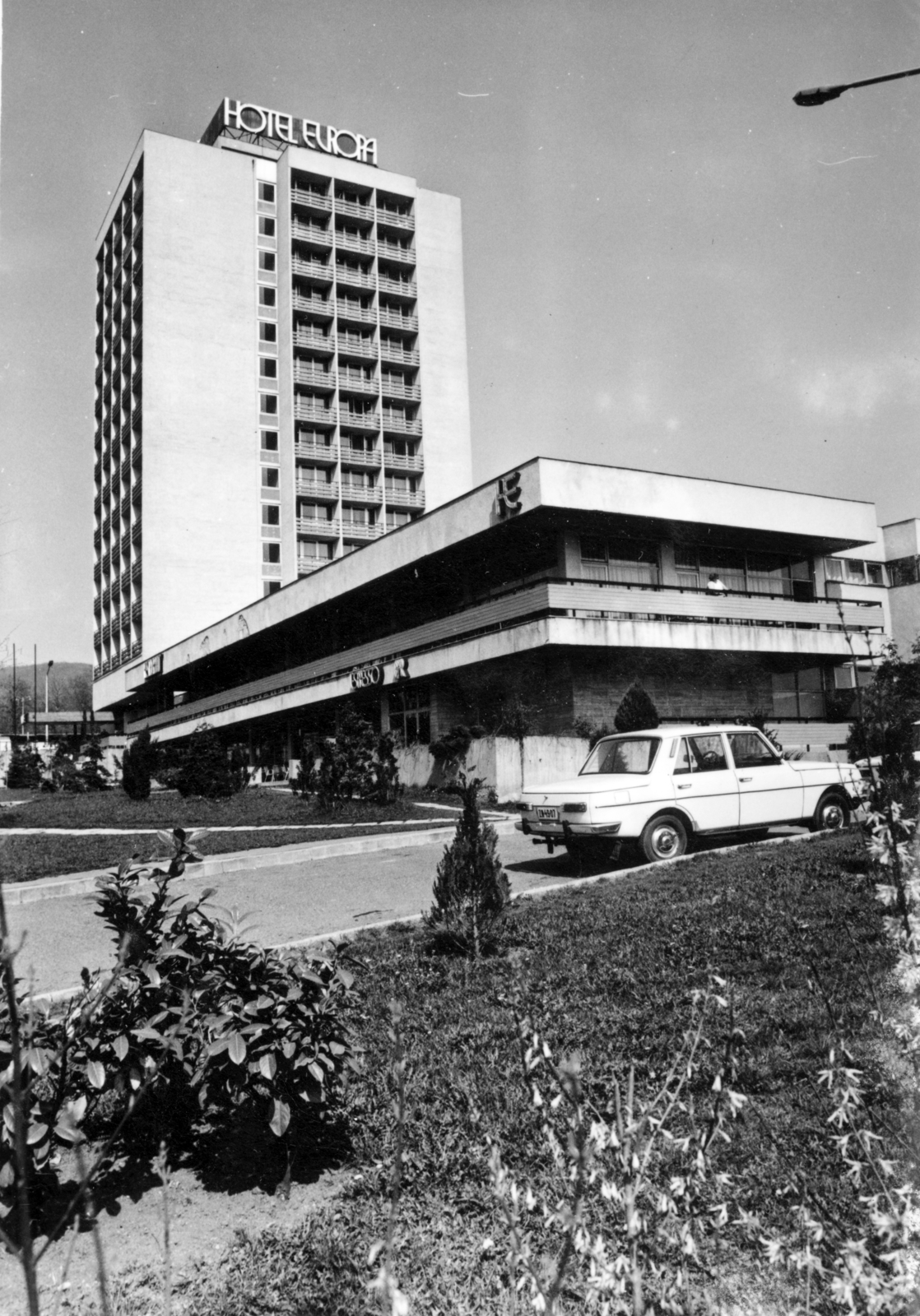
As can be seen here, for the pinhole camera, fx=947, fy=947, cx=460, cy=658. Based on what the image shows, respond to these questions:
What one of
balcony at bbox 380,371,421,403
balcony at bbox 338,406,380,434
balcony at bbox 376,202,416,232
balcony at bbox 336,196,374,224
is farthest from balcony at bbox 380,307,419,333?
balcony at bbox 338,406,380,434

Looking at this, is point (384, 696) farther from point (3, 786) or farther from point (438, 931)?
point (438, 931)

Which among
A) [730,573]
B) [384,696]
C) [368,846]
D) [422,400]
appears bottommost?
[368,846]

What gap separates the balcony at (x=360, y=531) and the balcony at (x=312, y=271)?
1545cm

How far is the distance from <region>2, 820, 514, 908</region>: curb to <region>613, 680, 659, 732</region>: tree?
24.6 feet

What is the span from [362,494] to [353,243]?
16.4 m

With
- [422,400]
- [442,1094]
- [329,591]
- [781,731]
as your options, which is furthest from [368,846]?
[422,400]

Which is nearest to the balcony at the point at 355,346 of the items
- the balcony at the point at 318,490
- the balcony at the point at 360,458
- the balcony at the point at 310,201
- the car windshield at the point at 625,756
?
the balcony at the point at 360,458

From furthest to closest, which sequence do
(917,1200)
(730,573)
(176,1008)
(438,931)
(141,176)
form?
(141,176) → (730,573) → (438,931) → (176,1008) → (917,1200)

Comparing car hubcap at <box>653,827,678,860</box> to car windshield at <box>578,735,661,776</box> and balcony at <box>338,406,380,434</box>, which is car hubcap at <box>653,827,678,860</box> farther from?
balcony at <box>338,406,380,434</box>

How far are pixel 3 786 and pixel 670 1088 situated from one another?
124 ft

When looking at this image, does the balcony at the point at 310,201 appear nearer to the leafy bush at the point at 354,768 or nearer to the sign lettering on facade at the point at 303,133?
the sign lettering on facade at the point at 303,133

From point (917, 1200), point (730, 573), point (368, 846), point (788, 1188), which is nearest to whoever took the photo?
point (917, 1200)

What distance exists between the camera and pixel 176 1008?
3.24 meters

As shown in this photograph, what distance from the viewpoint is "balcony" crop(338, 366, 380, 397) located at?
60031 millimetres
